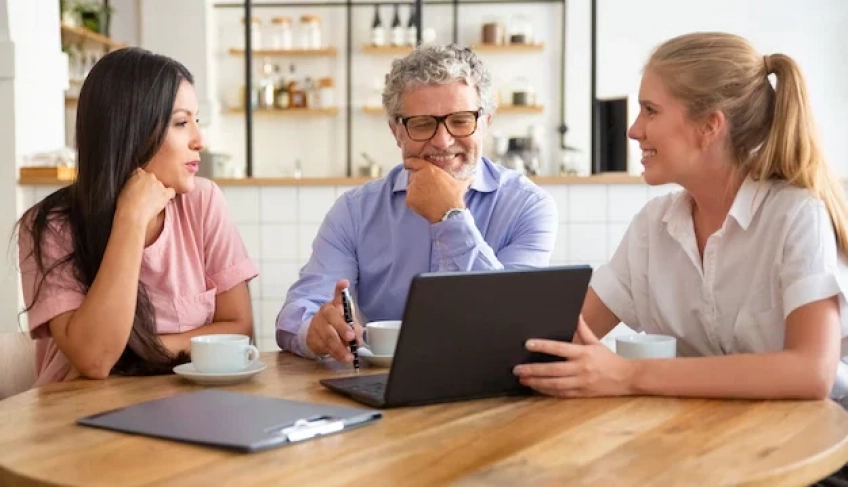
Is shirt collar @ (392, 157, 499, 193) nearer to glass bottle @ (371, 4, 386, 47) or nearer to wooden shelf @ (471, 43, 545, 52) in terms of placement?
wooden shelf @ (471, 43, 545, 52)

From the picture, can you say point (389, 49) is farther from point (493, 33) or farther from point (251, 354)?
point (251, 354)

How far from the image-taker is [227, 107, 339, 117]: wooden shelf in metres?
7.57

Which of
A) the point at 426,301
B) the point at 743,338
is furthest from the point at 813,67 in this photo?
the point at 426,301

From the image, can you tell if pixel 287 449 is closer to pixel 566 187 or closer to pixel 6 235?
pixel 566 187

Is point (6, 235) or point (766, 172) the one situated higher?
point (766, 172)

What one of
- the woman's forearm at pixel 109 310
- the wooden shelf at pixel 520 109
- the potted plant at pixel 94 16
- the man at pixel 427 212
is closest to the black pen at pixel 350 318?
the man at pixel 427 212

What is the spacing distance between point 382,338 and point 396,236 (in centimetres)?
50

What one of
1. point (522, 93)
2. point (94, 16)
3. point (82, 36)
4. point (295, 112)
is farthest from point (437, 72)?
point (295, 112)

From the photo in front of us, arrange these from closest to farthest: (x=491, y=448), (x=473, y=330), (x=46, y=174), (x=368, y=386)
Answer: (x=491, y=448), (x=473, y=330), (x=368, y=386), (x=46, y=174)

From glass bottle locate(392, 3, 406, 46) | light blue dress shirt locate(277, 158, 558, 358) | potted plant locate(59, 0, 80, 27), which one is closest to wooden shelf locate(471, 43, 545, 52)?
glass bottle locate(392, 3, 406, 46)

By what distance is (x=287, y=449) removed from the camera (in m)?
1.11

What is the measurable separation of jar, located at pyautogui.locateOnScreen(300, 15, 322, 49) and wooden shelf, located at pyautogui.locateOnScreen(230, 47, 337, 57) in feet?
0.17

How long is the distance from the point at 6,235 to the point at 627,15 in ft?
16.7

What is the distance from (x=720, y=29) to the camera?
24.1 feet
